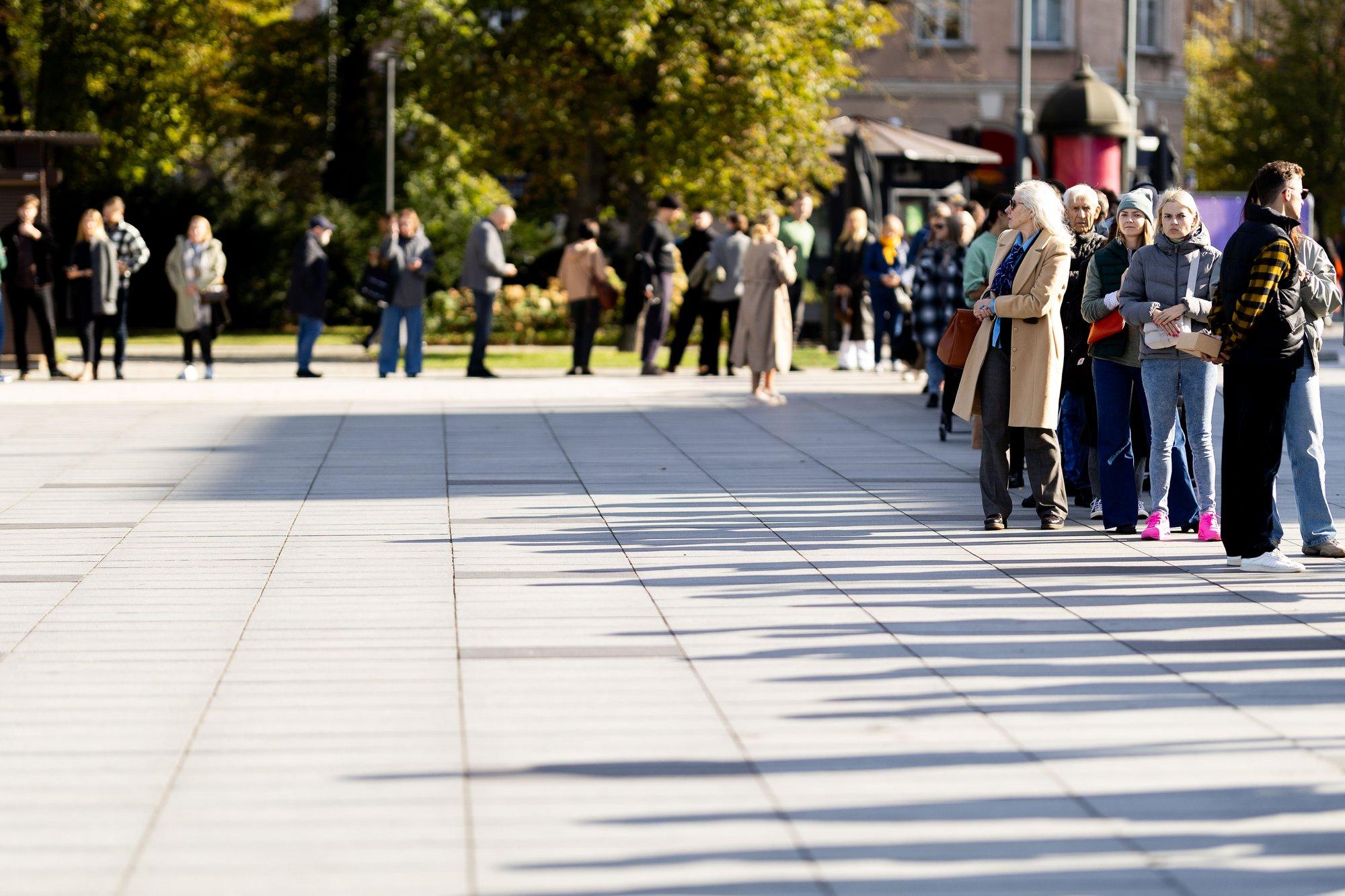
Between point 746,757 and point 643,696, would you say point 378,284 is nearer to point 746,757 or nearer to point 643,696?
point 643,696

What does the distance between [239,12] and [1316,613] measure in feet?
96.7

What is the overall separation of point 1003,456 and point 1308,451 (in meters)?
1.79

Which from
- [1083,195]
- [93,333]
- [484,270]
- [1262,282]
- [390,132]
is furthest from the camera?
[390,132]

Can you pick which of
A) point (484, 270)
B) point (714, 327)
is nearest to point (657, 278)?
point (714, 327)

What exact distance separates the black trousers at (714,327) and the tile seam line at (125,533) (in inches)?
249

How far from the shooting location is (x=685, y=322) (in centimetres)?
2308

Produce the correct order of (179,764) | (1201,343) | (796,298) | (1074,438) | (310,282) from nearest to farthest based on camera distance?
1. (179,764)
2. (1201,343)
3. (1074,438)
4. (310,282)
5. (796,298)

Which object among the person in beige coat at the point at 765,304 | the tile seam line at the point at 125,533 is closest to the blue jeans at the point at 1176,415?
the tile seam line at the point at 125,533

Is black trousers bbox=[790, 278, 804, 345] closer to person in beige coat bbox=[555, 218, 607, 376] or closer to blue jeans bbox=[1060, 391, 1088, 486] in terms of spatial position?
person in beige coat bbox=[555, 218, 607, 376]

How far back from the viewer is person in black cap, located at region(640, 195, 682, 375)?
22.9 metres

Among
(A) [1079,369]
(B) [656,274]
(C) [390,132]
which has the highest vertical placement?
(C) [390,132]

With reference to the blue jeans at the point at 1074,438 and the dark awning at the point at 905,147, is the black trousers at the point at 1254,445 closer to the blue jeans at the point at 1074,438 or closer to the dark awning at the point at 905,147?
the blue jeans at the point at 1074,438

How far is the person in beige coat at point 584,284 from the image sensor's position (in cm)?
2275

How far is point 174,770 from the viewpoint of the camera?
5461 millimetres
